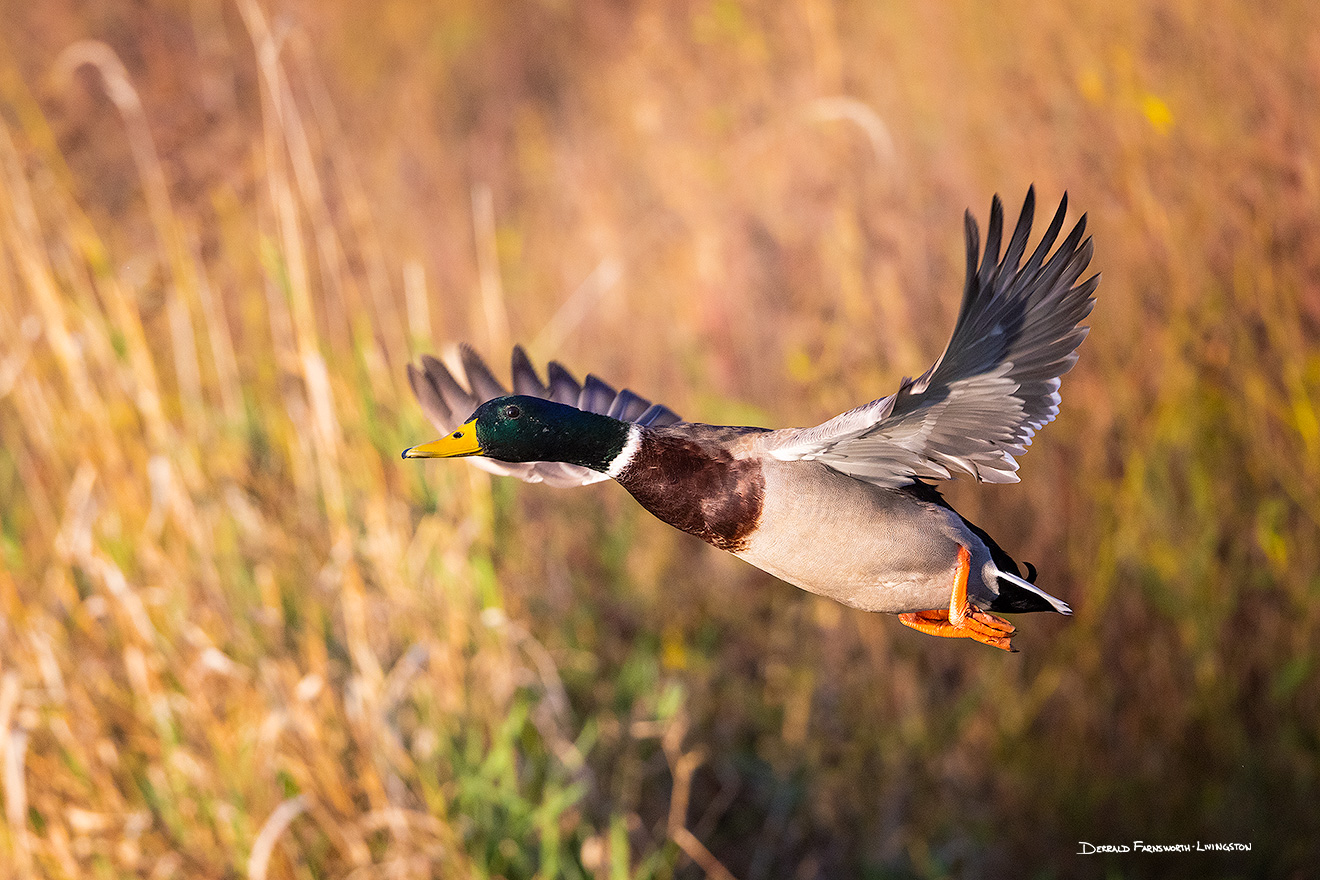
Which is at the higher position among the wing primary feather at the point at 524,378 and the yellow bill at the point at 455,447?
the wing primary feather at the point at 524,378

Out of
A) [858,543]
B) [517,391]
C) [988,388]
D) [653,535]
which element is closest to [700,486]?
[858,543]

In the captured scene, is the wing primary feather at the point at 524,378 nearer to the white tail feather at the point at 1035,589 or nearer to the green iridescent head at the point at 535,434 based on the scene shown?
the green iridescent head at the point at 535,434

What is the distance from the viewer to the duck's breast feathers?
1083 millimetres

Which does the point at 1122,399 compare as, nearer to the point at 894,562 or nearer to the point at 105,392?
the point at 894,562

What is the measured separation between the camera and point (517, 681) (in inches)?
103

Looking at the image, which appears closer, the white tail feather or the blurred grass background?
the white tail feather

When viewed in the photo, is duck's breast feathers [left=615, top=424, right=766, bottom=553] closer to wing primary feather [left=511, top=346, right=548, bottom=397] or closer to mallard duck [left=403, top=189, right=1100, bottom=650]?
mallard duck [left=403, top=189, right=1100, bottom=650]

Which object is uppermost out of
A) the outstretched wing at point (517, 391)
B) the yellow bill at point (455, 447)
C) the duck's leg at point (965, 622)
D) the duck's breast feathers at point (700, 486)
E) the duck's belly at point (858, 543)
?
the outstretched wing at point (517, 391)

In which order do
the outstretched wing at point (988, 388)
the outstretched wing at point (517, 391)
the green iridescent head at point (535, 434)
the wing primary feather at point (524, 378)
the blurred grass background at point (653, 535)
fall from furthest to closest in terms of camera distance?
the blurred grass background at point (653, 535) < the wing primary feather at point (524, 378) < the outstretched wing at point (517, 391) < the green iridescent head at point (535, 434) < the outstretched wing at point (988, 388)

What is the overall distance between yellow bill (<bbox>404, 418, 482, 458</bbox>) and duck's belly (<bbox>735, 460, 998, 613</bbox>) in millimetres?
296

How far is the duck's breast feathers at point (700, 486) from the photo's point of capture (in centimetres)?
108

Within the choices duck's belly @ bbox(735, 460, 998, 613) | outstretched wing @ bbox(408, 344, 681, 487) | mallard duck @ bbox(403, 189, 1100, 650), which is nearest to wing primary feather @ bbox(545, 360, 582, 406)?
outstretched wing @ bbox(408, 344, 681, 487)

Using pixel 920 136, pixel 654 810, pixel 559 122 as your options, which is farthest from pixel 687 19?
pixel 654 810

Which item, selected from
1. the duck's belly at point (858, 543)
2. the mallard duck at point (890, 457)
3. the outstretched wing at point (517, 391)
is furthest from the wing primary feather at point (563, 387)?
the duck's belly at point (858, 543)
